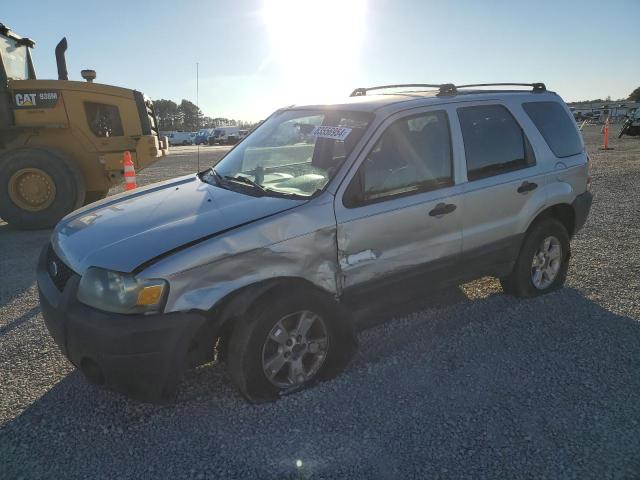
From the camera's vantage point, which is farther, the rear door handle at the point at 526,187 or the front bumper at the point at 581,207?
the front bumper at the point at 581,207

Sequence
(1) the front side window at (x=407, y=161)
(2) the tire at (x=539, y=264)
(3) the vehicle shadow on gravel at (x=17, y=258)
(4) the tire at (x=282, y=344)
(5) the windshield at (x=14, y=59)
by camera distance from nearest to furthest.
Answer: (4) the tire at (x=282, y=344)
(1) the front side window at (x=407, y=161)
(2) the tire at (x=539, y=264)
(3) the vehicle shadow on gravel at (x=17, y=258)
(5) the windshield at (x=14, y=59)

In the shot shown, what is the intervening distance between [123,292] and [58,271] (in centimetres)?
80

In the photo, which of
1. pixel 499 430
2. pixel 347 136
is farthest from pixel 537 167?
pixel 499 430

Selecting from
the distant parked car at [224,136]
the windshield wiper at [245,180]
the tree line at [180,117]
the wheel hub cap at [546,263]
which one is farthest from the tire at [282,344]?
the tree line at [180,117]

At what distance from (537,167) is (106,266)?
3.41 m

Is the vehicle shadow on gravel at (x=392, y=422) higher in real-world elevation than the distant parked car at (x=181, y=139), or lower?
lower

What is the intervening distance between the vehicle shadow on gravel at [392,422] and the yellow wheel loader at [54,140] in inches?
211

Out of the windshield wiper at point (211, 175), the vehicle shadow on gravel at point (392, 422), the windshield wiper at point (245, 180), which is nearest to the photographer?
the vehicle shadow on gravel at point (392, 422)

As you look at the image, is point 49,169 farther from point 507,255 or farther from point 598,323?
point 598,323

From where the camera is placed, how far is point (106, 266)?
2.67 meters

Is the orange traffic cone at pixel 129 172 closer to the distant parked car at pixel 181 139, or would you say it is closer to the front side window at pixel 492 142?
the front side window at pixel 492 142

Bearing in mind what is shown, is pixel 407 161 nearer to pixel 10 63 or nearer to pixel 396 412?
pixel 396 412

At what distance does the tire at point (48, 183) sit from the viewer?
7.70 meters

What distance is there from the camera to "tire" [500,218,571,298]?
432 centimetres
